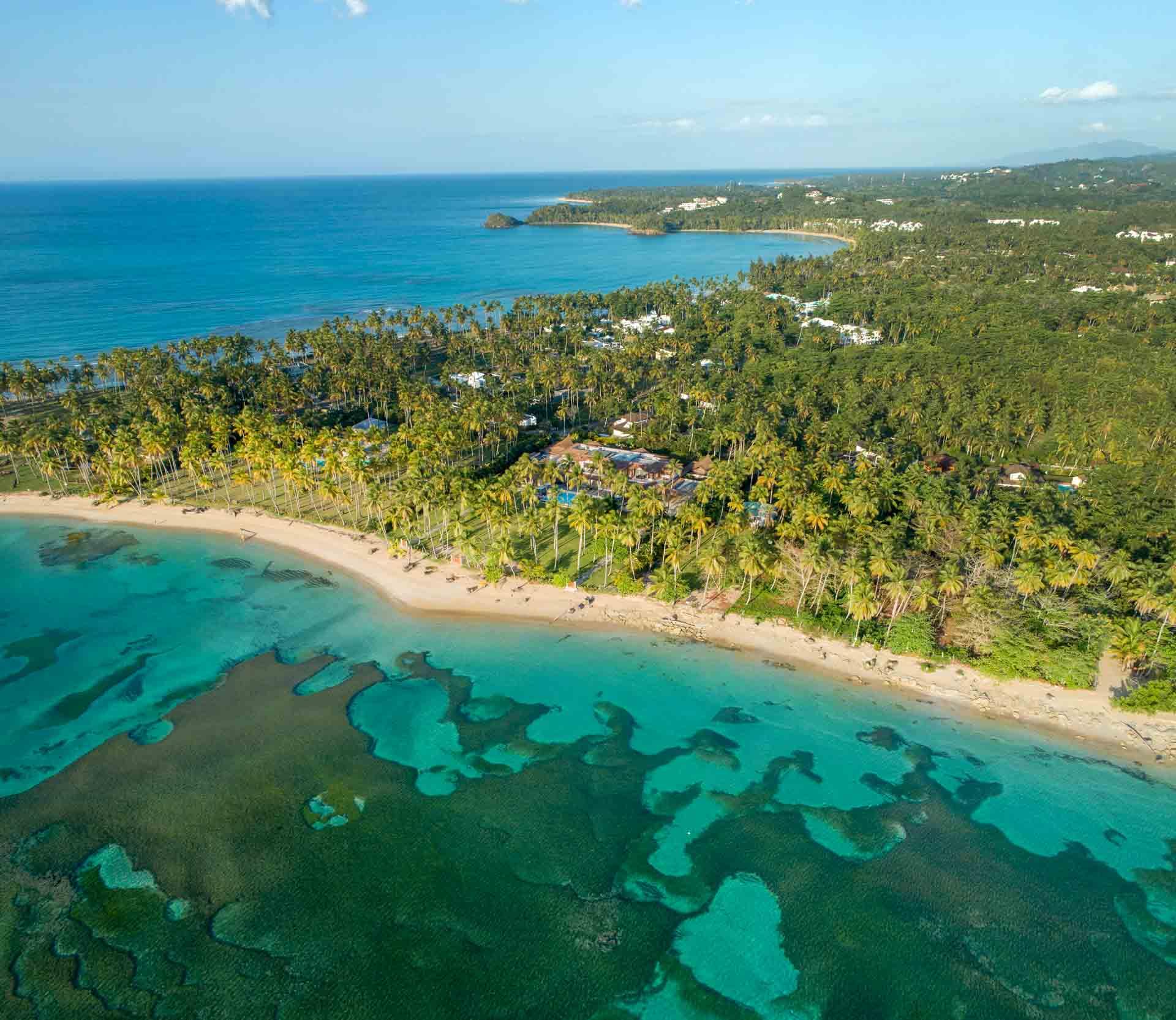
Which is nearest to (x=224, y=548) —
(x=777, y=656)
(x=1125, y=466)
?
(x=777, y=656)

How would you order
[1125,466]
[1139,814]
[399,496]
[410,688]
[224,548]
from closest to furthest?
1. [1139,814]
2. [410,688]
3. [399,496]
4. [224,548]
5. [1125,466]

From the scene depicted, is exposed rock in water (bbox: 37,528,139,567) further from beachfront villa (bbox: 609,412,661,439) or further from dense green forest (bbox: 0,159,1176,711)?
beachfront villa (bbox: 609,412,661,439)

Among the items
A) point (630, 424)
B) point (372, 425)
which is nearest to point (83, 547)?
point (372, 425)

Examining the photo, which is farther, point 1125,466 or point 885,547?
point 1125,466

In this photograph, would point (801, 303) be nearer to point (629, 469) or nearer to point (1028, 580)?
point (629, 469)

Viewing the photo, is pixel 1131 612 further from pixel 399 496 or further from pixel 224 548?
Result: pixel 224 548

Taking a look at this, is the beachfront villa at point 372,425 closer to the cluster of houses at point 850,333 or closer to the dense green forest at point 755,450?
the dense green forest at point 755,450

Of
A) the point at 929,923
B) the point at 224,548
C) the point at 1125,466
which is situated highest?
the point at 1125,466
